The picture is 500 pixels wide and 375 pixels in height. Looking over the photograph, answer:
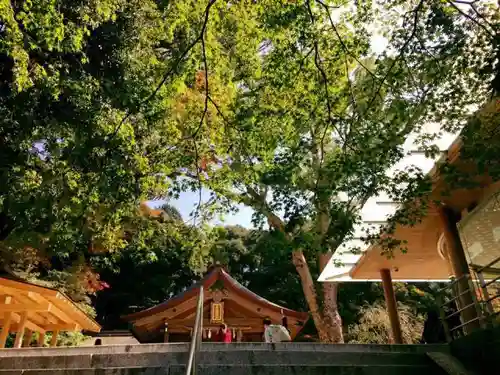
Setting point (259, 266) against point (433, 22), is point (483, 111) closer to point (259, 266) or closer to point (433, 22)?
point (433, 22)

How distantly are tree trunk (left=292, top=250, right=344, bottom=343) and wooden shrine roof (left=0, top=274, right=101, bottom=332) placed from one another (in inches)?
299

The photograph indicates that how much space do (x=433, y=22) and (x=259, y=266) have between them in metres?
26.2

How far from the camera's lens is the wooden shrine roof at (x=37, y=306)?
10711 mm

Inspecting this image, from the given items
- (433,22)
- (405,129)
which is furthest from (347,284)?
(433,22)

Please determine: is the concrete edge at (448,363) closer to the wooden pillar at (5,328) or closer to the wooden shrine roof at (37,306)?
the wooden shrine roof at (37,306)

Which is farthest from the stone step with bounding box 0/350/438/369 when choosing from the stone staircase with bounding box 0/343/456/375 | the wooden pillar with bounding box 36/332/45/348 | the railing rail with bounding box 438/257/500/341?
the wooden pillar with bounding box 36/332/45/348

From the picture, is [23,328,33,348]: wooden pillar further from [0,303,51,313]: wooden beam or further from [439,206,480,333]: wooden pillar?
[439,206,480,333]: wooden pillar

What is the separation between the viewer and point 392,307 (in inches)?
495

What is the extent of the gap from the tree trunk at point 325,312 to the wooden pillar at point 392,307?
3.31 m

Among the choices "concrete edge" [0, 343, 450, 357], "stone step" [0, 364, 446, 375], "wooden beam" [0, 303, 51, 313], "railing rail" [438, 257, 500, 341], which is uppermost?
"wooden beam" [0, 303, 51, 313]

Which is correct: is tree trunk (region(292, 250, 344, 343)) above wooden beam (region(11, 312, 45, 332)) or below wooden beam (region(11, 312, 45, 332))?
above

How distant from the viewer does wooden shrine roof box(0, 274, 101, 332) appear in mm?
10711

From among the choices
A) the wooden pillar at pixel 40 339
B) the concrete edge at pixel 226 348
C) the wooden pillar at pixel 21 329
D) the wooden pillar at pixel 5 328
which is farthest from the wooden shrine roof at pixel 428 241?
the wooden pillar at pixel 40 339

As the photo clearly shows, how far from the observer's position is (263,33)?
7852 mm
